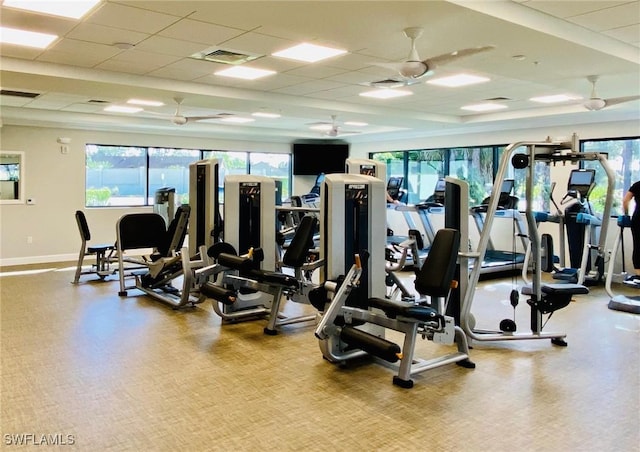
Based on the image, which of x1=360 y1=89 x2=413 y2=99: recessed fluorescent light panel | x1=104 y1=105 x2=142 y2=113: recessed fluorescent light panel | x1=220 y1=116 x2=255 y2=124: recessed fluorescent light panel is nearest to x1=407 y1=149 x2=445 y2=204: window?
x1=220 y1=116 x2=255 y2=124: recessed fluorescent light panel

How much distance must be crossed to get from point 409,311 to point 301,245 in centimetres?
160

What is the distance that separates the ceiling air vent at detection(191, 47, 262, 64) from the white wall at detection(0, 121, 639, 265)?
18.7 ft

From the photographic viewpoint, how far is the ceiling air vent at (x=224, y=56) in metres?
4.72

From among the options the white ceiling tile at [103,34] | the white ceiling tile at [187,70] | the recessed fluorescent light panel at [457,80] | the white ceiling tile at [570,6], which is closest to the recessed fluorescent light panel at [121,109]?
the white ceiling tile at [187,70]

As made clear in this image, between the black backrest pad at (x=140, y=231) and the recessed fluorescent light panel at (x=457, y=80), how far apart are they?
12.5ft

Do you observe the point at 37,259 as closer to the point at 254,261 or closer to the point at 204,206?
the point at 204,206

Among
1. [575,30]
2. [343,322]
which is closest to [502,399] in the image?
[343,322]

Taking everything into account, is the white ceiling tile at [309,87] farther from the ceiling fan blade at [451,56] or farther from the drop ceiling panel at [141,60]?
the ceiling fan blade at [451,56]

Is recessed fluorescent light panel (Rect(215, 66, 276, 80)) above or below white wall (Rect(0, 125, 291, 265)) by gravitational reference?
above

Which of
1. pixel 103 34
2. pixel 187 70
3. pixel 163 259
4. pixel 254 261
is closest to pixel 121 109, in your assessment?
pixel 187 70

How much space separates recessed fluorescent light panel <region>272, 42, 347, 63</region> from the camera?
15.0ft

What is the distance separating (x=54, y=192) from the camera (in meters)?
9.51

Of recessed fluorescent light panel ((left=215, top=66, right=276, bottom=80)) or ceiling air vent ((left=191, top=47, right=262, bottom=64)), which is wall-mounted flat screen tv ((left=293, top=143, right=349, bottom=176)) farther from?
ceiling air vent ((left=191, top=47, right=262, bottom=64))

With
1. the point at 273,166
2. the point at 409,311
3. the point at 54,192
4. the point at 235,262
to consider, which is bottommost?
the point at 409,311
